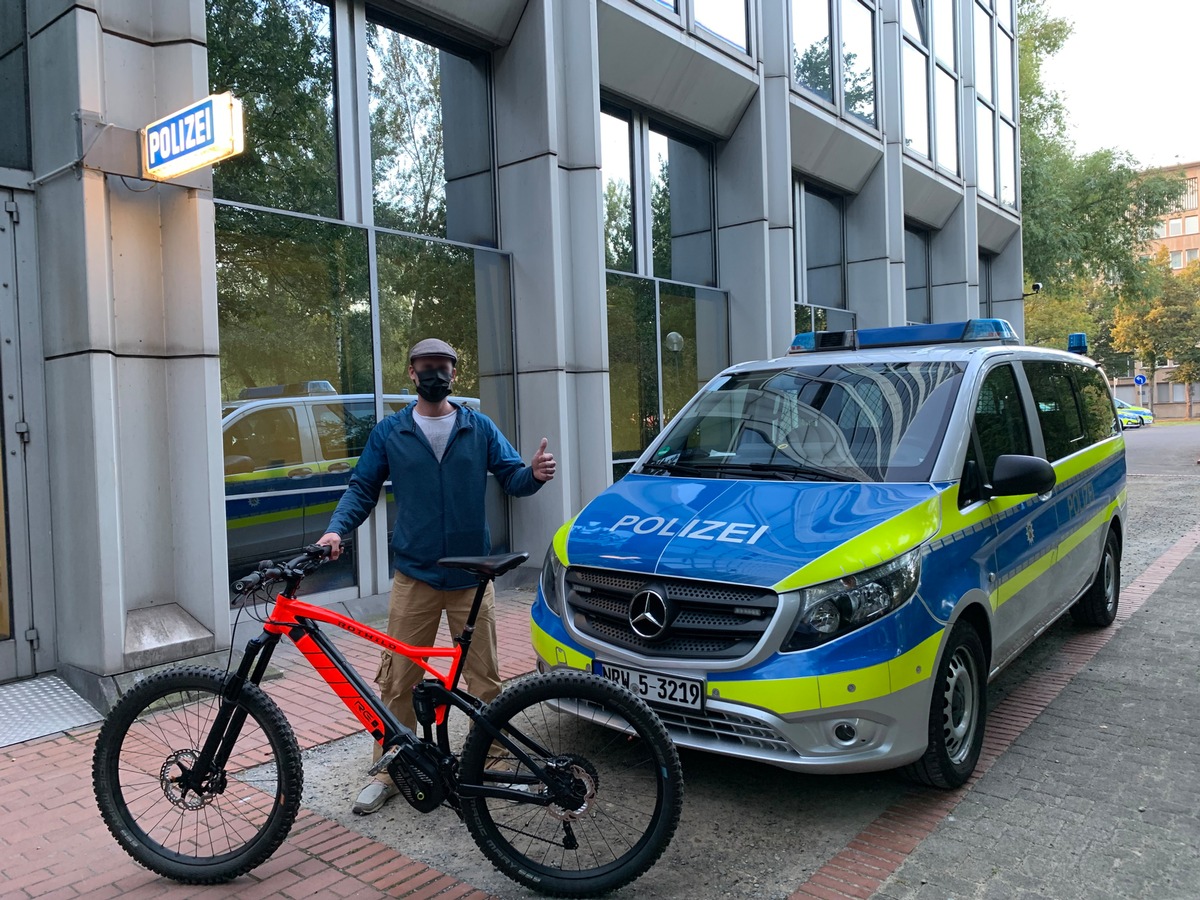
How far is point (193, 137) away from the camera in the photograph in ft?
17.5

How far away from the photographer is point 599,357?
9.21m

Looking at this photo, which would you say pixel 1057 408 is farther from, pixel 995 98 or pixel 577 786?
pixel 995 98

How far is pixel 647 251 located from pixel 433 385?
7.76 meters

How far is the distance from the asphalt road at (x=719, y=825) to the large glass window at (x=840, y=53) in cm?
1077

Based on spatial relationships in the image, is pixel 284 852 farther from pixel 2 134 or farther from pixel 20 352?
pixel 2 134

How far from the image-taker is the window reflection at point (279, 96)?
23.8ft

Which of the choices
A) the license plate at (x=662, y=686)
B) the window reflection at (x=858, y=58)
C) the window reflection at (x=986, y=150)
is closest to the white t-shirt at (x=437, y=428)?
the license plate at (x=662, y=686)

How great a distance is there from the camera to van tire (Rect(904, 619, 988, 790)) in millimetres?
3916

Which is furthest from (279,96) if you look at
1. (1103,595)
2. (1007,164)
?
(1007,164)

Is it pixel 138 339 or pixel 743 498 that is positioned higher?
pixel 138 339

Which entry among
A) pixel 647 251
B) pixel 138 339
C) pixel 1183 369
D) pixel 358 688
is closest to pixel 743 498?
pixel 358 688

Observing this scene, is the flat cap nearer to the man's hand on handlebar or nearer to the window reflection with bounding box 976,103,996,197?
the man's hand on handlebar

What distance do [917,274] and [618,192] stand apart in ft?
33.1

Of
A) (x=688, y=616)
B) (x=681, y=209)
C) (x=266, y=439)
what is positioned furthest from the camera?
(x=681, y=209)
